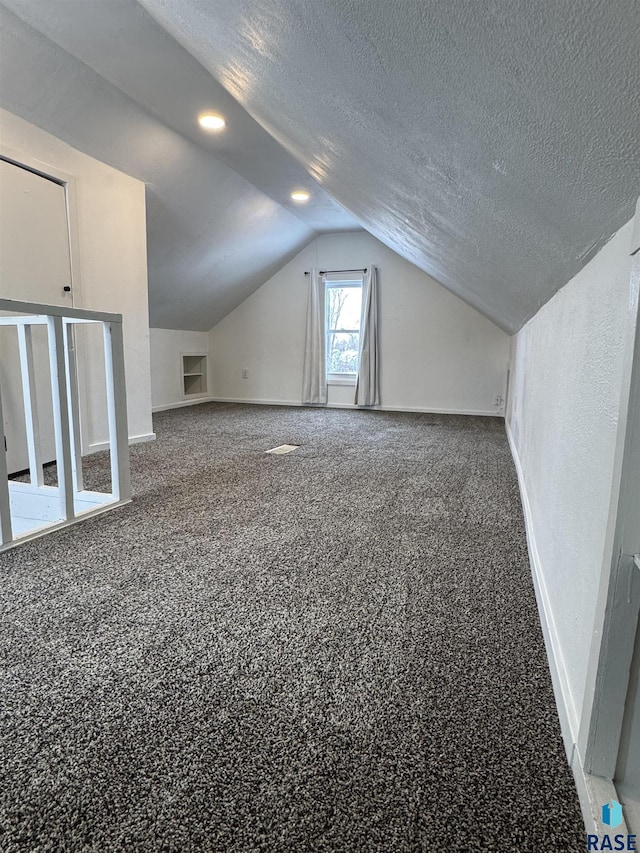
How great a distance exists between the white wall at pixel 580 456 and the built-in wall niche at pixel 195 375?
5.35 metres

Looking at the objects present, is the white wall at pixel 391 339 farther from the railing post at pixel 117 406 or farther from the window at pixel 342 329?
the railing post at pixel 117 406

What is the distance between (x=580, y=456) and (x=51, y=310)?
1.83 m

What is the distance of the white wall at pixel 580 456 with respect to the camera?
754mm

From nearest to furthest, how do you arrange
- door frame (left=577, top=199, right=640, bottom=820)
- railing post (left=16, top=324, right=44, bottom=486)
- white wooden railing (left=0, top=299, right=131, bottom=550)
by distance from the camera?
door frame (left=577, top=199, right=640, bottom=820) < white wooden railing (left=0, top=299, right=131, bottom=550) < railing post (left=16, top=324, right=44, bottom=486)

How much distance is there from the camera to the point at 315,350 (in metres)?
5.85

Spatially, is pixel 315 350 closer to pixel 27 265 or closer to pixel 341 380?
pixel 341 380

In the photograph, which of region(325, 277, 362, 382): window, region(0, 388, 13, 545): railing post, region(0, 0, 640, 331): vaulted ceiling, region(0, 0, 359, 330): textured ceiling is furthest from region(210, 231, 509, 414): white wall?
region(0, 388, 13, 545): railing post

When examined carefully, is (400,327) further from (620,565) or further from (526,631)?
(620,565)

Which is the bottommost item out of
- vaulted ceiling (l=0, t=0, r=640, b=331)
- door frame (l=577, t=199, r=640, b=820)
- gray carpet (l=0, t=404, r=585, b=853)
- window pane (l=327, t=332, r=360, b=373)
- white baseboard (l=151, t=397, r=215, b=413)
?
gray carpet (l=0, t=404, r=585, b=853)

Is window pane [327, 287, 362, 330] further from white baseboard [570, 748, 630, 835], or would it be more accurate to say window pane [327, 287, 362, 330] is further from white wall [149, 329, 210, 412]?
white baseboard [570, 748, 630, 835]

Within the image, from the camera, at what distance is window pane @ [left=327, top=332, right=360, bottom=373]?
5984 millimetres

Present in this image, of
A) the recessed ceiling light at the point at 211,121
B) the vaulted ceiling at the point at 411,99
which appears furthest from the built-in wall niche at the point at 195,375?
the recessed ceiling light at the point at 211,121

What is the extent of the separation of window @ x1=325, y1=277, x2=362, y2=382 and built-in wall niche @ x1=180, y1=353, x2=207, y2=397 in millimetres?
1743

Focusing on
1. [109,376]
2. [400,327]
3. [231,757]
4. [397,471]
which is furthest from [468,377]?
[231,757]
